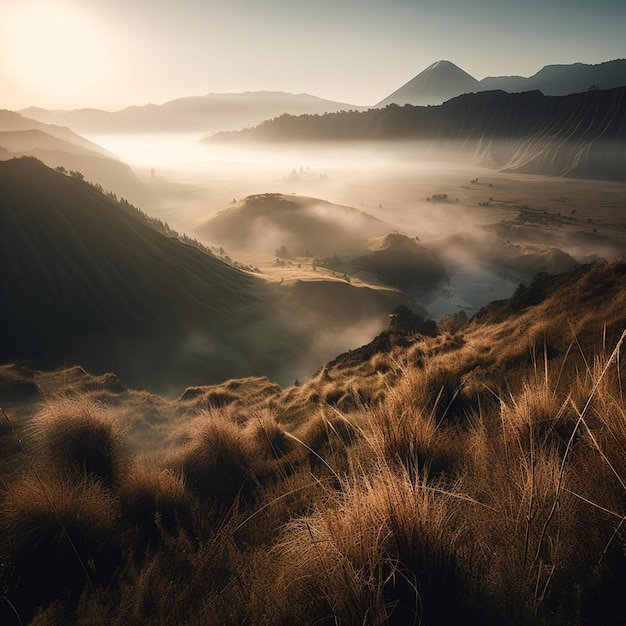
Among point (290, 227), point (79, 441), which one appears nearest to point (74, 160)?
point (290, 227)

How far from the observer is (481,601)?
74.8 inches

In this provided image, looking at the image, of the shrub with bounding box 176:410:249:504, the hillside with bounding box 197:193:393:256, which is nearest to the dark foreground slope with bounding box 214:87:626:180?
the hillside with bounding box 197:193:393:256

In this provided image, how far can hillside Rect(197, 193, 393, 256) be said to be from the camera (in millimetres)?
85500

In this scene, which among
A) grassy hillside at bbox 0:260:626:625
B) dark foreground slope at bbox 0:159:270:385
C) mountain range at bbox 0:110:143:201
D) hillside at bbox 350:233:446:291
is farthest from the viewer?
mountain range at bbox 0:110:143:201

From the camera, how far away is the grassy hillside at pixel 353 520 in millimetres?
1937

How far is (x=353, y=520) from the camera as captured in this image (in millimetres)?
2203

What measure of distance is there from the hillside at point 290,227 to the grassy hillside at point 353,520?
75.1 meters

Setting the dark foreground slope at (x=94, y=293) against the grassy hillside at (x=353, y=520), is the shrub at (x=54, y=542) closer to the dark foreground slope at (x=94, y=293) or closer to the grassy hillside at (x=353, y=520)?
the grassy hillside at (x=353, y=520)

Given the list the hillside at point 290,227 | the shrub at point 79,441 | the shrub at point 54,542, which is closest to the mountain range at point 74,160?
the hillside at point 290,227

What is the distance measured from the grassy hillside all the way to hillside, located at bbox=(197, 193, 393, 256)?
75.1 m

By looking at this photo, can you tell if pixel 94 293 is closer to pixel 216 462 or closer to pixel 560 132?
pixel 216 462

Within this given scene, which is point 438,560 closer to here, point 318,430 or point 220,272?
point 318,430

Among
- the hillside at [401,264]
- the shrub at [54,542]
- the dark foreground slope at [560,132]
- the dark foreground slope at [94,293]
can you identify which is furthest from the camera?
the dark foreground slope at [560,132]

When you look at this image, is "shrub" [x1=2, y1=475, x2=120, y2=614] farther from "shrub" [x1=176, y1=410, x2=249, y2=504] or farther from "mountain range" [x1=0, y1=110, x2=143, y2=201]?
"mountain range" [x1=0, y1=110, x2=143, y2=201]
